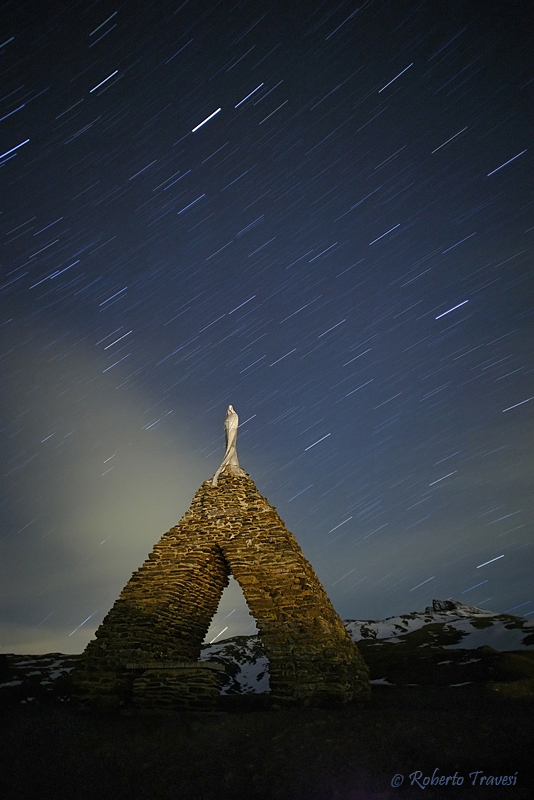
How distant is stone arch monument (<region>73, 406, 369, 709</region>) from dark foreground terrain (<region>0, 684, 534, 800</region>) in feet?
3.40

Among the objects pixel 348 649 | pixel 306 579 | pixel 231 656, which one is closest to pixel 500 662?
pixel 348 649

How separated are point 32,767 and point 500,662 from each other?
2259 cm

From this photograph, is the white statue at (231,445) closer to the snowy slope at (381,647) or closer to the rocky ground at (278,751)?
the rocky ground at (278,751)

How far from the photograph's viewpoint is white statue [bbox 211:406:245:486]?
1631cm

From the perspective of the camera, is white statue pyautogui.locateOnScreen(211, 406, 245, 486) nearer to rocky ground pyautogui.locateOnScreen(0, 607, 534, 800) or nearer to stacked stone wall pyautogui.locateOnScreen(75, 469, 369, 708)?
stacked stone wall pyautogui.locateOnScreen(75, 469, 369, 708)

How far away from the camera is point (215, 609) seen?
15594 millimetres

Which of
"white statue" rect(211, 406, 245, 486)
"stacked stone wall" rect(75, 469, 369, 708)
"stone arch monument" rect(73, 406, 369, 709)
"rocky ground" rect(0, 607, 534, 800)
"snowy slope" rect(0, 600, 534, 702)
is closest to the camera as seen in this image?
"rocky ground" rect(0, 607, 534, 800)

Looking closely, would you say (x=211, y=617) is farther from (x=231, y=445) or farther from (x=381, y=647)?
(x=381, y=647)

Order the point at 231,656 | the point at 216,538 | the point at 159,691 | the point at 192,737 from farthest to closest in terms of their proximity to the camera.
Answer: the point at 231,656
the point at 216,538
the point at 159,691
the point at 192,737

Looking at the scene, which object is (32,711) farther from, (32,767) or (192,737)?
(192,737)

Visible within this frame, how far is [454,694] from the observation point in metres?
12.7

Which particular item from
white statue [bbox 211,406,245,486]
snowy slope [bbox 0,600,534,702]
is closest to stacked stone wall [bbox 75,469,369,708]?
white statue [bbox 211,406,245,486]

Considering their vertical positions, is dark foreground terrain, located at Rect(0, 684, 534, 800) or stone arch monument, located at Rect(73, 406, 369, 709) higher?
stone arch monument, located at Rect(73, 406, 369, 709)

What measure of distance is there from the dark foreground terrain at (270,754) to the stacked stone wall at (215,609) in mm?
1115
